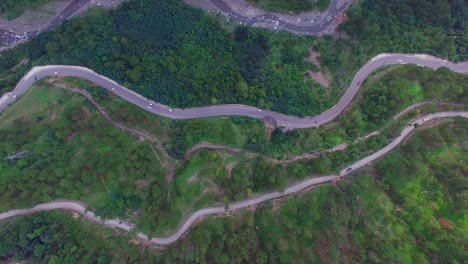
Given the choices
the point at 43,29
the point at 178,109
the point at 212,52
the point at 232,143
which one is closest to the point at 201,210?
the point at 232,143

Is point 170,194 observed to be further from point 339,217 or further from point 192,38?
point 192,38

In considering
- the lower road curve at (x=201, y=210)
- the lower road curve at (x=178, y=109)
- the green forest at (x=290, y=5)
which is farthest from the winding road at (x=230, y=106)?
the green forest at (x=290, y=5)

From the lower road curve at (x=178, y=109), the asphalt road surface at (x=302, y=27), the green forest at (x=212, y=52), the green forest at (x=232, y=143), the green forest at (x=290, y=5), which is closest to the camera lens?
Result: the green forest at (x=232, y=143)

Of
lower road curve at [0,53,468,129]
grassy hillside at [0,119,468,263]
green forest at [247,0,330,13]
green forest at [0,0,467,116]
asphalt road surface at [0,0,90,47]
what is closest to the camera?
grassy hillside at [0,119,468,263]

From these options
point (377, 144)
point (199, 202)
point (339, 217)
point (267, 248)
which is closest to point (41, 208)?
point (199, 202)

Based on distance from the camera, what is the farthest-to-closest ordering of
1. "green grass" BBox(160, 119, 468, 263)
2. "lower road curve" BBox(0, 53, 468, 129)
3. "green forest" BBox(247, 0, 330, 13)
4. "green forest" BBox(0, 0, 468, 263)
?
"green forest" BBox(247, 0, 330, 13) → "lower road curve" BBox(0, 53, 468, 129) → "green forest" BBox(0, 0, 468, 263) → "green grass" BBox(160, 119, 468, 263)

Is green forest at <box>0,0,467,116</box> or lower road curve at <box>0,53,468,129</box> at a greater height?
green forest at <box>0,0,467,116</box>

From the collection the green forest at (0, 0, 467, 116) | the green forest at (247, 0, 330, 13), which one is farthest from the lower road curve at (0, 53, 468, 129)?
the green forest at (247, 0, 330, 13)

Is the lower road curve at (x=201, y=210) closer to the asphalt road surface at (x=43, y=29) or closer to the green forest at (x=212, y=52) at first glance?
the green forest at (x=212, y=52)

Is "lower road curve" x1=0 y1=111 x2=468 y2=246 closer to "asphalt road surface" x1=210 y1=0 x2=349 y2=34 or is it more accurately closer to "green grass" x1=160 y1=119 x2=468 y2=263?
"green grass" x1=160 y1=119 x2=468 y2=263

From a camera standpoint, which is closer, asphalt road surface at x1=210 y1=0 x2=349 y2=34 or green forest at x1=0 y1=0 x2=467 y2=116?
green forest at x1=0 y1=0 x2=467 y2=116
